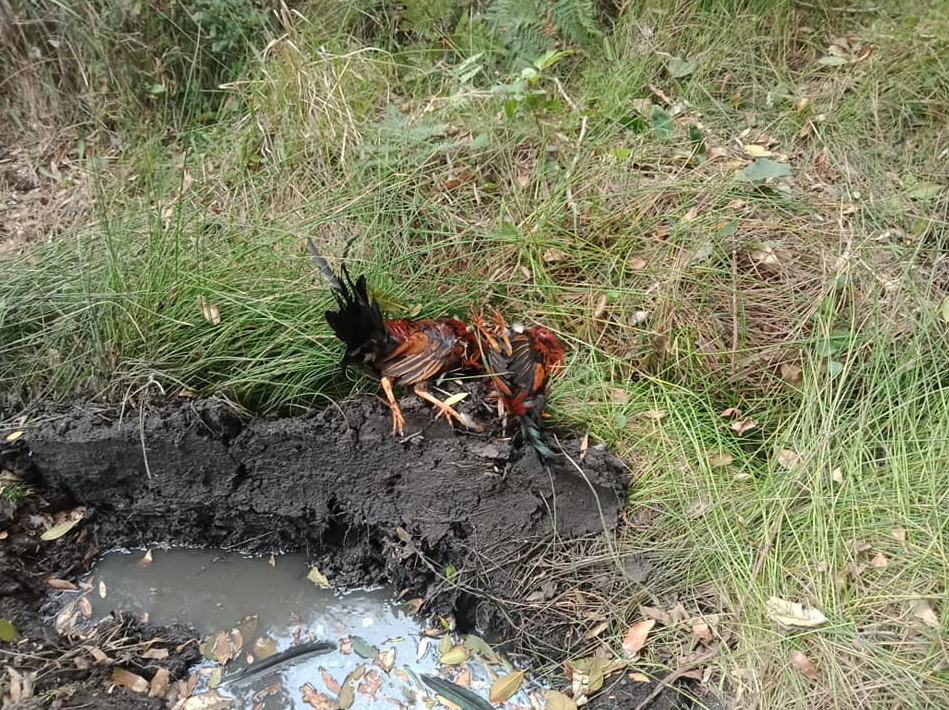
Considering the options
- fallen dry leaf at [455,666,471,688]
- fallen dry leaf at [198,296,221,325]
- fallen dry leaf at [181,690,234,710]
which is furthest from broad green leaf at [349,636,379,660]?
fallen dry leaf at [198,296,221,325]

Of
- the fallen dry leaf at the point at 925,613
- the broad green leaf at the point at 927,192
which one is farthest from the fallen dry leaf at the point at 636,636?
the broad green leaf at the point at 927,192

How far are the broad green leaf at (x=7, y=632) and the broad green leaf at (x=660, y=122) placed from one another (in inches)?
107

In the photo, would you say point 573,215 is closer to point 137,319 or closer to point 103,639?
point 137,319

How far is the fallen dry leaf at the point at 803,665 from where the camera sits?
1.58 meters

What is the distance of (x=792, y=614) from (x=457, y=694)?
0.91 m

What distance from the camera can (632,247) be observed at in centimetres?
234

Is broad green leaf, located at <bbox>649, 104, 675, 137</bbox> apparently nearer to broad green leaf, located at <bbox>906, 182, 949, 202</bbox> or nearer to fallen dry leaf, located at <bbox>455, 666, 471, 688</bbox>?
broad green leaf, located at <bbox>906, 182, 949, 202</bbox>

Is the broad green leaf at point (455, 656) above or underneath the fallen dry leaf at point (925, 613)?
underneath

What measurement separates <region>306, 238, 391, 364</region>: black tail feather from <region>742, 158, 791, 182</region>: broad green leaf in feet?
4.83

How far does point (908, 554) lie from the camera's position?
171 centimetres

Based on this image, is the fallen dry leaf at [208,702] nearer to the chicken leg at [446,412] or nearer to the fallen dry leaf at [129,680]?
the fallen dry leaf at [129,680]

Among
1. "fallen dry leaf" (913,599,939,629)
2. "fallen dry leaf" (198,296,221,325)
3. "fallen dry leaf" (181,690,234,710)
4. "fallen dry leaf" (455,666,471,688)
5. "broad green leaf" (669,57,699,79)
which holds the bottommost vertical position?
"fallen dry leaf" (181,690,234,710)

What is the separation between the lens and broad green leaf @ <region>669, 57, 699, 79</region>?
2.75m

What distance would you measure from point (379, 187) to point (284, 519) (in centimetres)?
128
